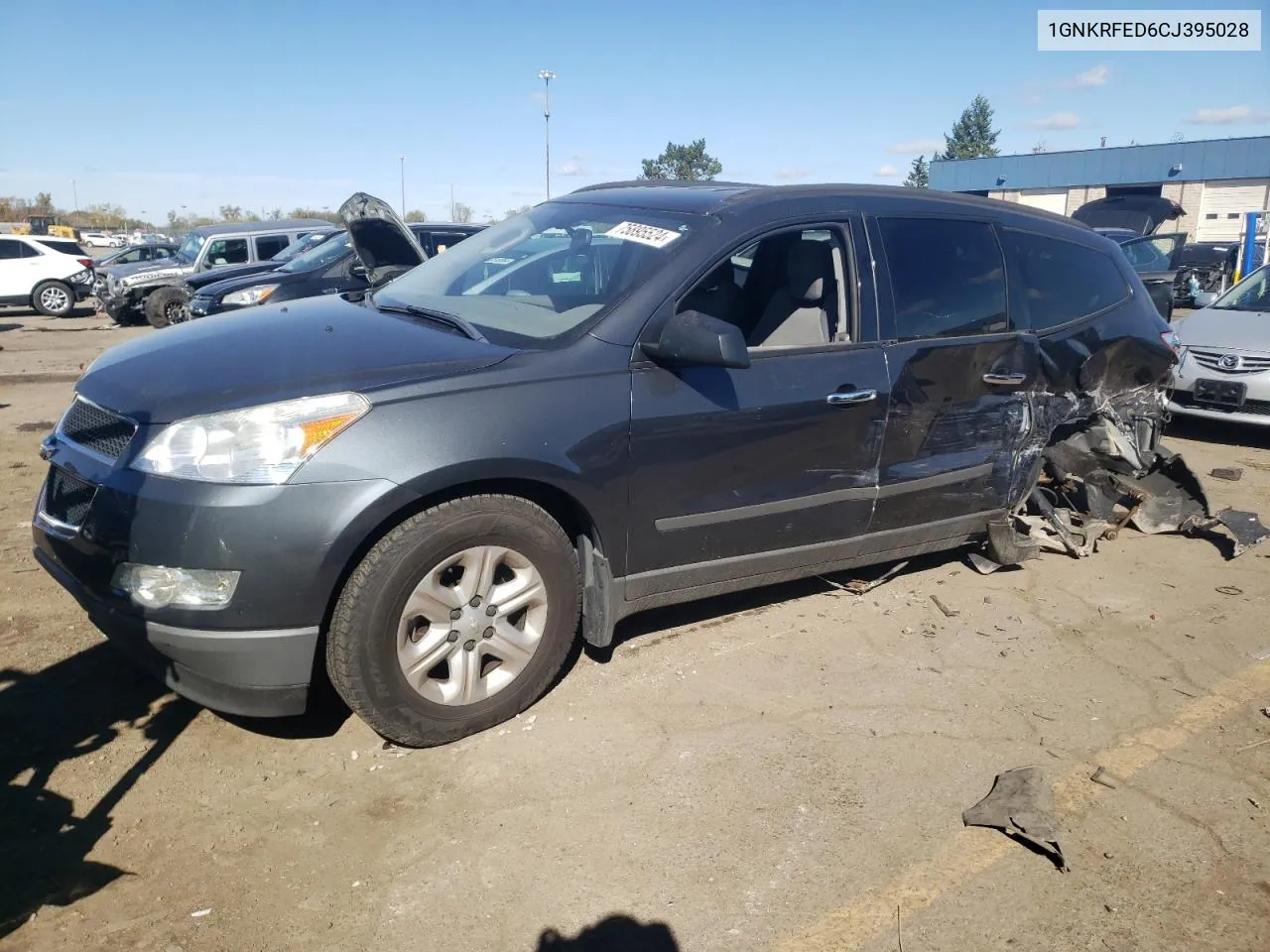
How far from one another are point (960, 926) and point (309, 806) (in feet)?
6.24

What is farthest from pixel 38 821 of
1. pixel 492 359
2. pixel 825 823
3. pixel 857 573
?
pixel 857 573

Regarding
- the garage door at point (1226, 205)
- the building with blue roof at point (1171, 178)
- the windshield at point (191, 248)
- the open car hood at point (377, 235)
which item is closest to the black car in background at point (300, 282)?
the open car hood at point (377, 235)

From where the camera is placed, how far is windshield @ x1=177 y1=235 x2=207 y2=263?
17.7m

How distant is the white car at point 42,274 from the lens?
784 inches

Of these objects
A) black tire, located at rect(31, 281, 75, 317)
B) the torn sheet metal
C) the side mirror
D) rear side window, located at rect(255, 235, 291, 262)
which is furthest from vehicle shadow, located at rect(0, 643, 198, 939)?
black tire, located at rect(31, 281, 75, 317)

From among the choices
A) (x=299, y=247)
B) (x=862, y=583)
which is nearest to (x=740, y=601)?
(x=862, y=583)

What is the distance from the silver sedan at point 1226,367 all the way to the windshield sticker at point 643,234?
5365 millimetres

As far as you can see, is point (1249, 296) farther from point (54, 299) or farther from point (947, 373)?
point (54, 299)

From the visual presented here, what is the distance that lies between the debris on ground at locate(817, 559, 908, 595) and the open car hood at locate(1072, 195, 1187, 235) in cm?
1635

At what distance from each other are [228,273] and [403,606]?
486 inches

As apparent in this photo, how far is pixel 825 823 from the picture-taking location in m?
2.89

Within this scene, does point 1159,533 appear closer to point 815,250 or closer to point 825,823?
point 815,250

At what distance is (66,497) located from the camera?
3.15 m

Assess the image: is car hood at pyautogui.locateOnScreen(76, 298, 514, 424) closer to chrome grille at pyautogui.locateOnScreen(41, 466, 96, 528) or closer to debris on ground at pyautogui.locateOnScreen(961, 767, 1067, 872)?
chrome grille at pyautogui.locateOnScreen(41, 466, 96, 528)
